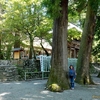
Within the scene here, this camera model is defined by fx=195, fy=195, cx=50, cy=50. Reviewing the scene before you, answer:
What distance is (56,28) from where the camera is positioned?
38.1 feet

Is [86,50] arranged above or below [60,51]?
above

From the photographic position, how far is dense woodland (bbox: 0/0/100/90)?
37.4 feet

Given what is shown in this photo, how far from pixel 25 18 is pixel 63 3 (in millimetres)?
7218

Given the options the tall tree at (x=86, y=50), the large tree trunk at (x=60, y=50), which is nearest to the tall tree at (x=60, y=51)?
the large tree trunk at (x=60, y=50)

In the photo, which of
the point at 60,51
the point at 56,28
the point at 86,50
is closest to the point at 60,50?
the point at 60,51

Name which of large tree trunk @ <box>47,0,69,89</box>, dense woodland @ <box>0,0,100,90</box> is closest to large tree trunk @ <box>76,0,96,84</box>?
dense woodland @ <box>0,0,100,90</box>

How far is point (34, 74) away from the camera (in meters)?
16.6

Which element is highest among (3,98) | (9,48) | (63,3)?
(63,3)

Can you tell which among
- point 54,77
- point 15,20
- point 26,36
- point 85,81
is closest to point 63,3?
point 54,77

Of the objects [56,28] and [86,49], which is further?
[86,49]

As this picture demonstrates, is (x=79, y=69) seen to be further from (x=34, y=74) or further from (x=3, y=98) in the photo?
(x=3, y=98)

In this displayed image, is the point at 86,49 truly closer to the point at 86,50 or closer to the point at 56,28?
the point at 86,50

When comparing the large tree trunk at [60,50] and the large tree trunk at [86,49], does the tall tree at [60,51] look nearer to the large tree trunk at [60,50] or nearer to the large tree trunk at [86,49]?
the large tree trunk at [60,50]

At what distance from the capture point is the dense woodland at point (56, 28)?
11.4 metres
